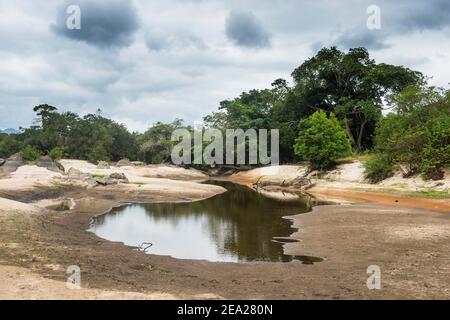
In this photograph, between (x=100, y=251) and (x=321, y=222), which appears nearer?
(x=100, y=251)

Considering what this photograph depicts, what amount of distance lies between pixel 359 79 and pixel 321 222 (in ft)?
178

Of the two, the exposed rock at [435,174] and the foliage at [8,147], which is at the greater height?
the foliage at [8,147]

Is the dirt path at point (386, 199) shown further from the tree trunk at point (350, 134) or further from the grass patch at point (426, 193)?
the tree trunk at point (350, 134)

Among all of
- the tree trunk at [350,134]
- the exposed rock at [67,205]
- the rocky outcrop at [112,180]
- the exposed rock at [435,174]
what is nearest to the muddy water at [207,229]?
the exposed rock at [67,205]

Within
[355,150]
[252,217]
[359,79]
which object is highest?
[359,79]

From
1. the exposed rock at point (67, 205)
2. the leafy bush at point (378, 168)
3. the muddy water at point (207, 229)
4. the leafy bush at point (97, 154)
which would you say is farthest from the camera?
the leafy bush at point (97, 154)

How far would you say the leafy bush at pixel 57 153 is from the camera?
90875mm

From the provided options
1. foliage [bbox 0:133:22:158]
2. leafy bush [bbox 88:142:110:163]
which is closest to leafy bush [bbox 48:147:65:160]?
leafy bush [bbox 88:142:110:163]

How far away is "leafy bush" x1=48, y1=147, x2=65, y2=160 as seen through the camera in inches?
3578

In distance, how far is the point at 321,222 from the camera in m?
26.3

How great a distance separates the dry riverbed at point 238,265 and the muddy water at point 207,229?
1.23 meters

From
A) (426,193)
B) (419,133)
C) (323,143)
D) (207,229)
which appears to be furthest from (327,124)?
(207,229)
